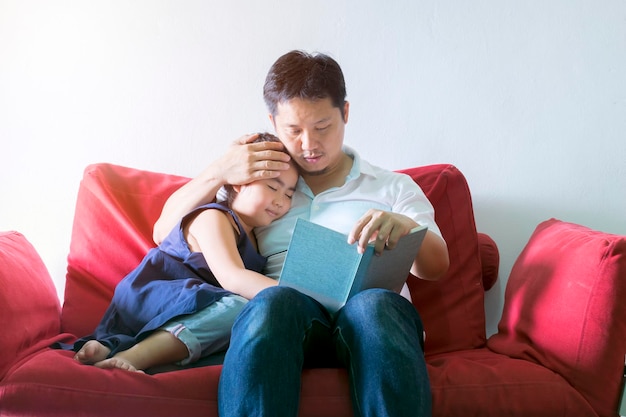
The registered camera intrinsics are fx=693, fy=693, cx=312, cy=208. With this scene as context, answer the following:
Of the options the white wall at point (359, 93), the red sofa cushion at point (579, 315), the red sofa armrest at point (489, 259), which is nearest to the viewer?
the red sofa cushion at point (579, 315)

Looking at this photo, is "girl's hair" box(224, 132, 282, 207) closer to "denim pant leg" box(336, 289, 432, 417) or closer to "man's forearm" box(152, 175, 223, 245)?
"man's forearm" box(152, 175, 223, 245)

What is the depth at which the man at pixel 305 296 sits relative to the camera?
1.14 meters

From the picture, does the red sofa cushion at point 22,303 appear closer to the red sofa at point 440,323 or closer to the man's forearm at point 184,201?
the red sofa at point 440,323

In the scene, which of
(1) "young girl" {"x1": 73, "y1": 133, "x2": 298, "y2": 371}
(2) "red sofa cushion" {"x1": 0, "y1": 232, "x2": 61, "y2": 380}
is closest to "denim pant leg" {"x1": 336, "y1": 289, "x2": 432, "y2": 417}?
(1) "young girl" {"x1": 73, "y1": 133, "x2": 298, "y2": 371}

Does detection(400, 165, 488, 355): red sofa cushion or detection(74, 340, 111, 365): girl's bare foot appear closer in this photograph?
detection(74, 340, 111, 365): girl's bare foot

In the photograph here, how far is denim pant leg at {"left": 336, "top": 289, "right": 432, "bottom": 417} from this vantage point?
3.70ft

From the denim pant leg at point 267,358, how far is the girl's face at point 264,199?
0.41m

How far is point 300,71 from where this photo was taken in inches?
64.9

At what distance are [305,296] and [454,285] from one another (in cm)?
62

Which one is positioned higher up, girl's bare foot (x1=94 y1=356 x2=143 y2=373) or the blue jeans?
the blue jeans

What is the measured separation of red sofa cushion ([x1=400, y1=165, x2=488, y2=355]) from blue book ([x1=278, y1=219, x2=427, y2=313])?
428 mm

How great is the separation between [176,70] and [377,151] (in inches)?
27.3

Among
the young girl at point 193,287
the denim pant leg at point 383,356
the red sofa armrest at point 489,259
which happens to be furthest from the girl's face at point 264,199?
the red sofa armrest at point 489,259

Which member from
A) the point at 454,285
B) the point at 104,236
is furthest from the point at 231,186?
the point at 454,285
